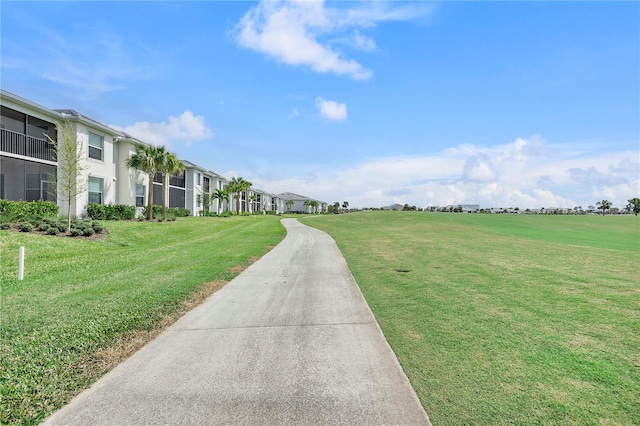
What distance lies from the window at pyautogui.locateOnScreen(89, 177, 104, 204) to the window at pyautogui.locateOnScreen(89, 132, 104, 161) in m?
1.69

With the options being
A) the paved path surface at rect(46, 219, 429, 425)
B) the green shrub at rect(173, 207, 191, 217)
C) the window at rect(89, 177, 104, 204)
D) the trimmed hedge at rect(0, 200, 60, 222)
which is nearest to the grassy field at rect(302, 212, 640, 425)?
the paved path surface at rect(46, 219, 429, 425)

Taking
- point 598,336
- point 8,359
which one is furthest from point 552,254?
point 8,359

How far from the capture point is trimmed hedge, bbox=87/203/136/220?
24636 mm

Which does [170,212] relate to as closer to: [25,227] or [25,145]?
[25,145]

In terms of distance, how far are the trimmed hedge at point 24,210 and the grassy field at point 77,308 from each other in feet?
16.7

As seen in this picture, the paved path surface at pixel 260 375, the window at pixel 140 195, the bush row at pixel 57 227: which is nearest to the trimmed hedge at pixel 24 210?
A: the bush row at pixel 57 227

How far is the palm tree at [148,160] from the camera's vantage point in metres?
29.0

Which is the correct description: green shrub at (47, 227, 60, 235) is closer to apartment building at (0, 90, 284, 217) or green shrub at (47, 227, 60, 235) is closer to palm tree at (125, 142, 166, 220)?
apartment building at (0, 90, 284, 217)

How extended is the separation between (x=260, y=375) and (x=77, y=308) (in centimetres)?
424

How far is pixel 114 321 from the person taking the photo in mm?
5465

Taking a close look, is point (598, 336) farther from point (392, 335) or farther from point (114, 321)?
point (114, 321)

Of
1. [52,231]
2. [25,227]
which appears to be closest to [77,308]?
[52,231]

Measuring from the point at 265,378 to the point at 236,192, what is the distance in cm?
6375

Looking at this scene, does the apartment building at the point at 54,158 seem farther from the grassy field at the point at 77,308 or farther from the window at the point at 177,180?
the grassy field at the point at 77,308
